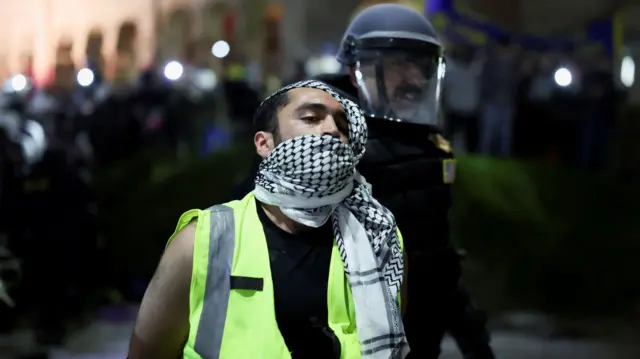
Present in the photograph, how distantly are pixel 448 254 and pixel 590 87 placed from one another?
17.1ft

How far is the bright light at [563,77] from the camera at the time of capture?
721 cm

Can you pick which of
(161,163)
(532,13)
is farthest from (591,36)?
(161,163)

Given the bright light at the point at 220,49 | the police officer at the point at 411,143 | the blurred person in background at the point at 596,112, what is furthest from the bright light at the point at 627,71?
the police officer at the point at 411,143

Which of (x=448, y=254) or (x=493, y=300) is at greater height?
(x=448, y=254)

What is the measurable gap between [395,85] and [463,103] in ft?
16.9

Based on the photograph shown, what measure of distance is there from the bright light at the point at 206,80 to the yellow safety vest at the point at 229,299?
6509 millimetres

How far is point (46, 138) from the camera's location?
4891 mm

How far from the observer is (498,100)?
22.9 ft

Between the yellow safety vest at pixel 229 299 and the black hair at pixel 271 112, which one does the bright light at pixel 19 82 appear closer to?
the black hair at pixel 271 112

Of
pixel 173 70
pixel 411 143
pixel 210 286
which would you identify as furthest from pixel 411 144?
pixel 173 70

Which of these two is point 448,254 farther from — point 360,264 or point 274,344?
point 274,344

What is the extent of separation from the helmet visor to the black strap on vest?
0.85 metres

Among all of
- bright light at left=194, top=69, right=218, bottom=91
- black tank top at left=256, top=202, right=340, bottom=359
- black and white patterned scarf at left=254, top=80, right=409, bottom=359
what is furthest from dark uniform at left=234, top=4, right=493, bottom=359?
bright light at left=194, top=69, right=218, bottom=91

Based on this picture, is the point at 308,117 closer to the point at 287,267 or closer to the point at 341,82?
the point at 287,267
